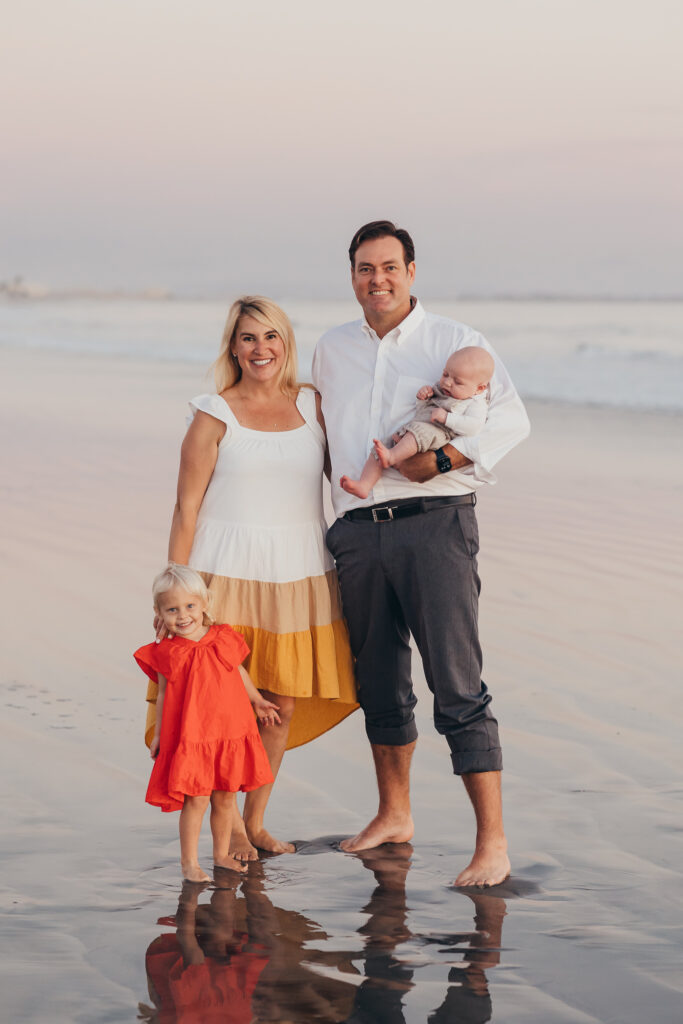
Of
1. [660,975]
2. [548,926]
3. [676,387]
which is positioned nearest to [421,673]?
[548,926]

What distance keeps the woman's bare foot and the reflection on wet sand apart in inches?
8.8

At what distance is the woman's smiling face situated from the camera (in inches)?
145

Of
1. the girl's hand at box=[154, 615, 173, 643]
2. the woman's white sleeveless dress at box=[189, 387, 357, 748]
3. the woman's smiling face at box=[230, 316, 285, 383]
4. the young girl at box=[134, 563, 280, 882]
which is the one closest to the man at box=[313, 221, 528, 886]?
the woman's white sleeveless dress at box=[189, 387, 357, 748]

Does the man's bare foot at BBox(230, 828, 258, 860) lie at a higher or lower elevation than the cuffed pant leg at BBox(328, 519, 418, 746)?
lower

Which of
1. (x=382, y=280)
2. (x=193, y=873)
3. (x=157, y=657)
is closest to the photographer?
(x=193, y=873)

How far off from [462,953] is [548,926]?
0.28 m

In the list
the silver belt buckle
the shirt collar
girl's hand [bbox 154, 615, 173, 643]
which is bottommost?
girl's hand [bbox 154, 615, 173, 643]

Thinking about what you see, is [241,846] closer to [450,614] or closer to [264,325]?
[450,614]

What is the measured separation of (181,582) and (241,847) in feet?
2.74

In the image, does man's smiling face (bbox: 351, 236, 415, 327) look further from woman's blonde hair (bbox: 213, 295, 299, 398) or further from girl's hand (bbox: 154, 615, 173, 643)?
girl's hand (bbox: 154, 615, 173, 643)

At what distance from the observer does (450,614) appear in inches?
143

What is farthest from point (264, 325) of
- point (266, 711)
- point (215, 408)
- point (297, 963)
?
point (297, 963)

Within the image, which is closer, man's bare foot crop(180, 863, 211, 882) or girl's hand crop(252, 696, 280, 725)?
man's bare foot crop(180, 863, 211, 882)

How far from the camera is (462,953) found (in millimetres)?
2896
